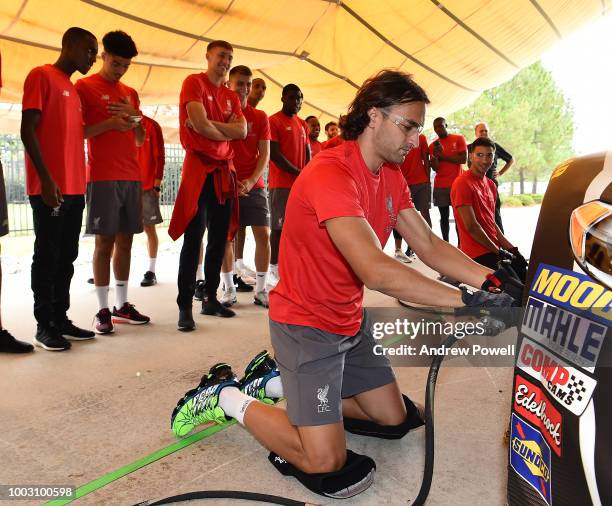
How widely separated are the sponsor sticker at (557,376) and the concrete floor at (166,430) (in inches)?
39.3

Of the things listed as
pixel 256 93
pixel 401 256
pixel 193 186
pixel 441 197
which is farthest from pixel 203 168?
pixel 441 197

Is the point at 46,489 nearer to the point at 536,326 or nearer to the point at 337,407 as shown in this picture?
the point at 337,407

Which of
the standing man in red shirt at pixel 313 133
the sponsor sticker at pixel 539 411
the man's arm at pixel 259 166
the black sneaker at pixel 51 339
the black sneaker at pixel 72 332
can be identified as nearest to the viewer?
the sponsor sticker at pixel 539 411

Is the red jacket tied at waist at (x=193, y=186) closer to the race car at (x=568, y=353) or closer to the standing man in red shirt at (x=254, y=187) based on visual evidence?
the standing man in red shirt at (x=254, y=187)

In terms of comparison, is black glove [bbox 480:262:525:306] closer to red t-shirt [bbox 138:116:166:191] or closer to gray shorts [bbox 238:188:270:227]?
gray shorts [bbox 238:188:270:227]

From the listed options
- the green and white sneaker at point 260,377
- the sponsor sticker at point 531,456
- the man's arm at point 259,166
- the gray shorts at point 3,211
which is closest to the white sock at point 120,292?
the gray shorts at point 3,211

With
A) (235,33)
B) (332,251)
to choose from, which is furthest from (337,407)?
(235,33)

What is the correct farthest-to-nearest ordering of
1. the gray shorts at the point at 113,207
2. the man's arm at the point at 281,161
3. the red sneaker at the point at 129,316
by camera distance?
the man's arm at the point at 281,161 < the red sneaker at the point at 129,316 < the gray shorts at the point at 113,207

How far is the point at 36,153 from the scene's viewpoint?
3395 mm

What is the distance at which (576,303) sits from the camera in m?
1.03

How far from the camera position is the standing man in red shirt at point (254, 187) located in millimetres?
4969

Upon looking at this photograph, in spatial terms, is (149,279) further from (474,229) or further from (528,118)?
(528,118)

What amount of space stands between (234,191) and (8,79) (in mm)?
2814

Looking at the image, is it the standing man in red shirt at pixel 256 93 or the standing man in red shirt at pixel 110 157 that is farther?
the standing man in red shirt at pixel 256 93
